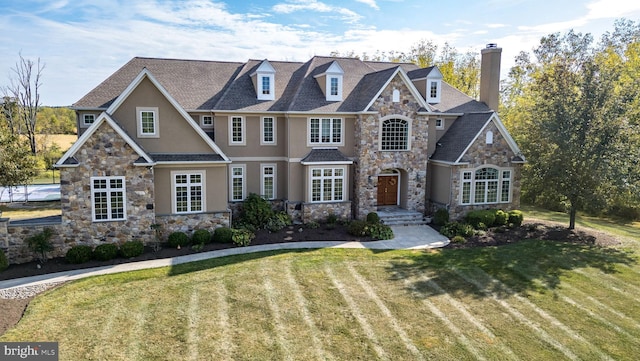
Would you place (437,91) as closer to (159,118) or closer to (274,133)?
(274,133)

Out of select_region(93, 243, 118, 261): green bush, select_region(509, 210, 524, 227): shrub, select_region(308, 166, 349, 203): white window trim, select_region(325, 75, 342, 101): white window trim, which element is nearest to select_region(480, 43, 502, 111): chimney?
select_region(509, 210, 524, 227): shrub

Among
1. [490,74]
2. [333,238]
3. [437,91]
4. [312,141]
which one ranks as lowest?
[333,238]

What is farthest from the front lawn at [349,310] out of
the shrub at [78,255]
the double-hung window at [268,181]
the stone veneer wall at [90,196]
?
the double-hung window at [268,181]

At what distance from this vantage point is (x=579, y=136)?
20359mm

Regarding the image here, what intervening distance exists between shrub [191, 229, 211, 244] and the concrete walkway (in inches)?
37.5

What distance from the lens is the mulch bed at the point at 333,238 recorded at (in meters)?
16.5

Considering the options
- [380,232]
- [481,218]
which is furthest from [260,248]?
[481,218]

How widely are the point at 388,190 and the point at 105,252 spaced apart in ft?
49.3

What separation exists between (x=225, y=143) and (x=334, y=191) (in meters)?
6.25

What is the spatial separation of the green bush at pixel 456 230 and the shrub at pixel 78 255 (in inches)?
630

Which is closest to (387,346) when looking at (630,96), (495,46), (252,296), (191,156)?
(252,296)

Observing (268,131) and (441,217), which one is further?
(268,131)

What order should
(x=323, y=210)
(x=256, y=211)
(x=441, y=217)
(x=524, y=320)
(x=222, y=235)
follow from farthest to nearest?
(x=441, y=217)
(x=323, y=210)
(x=256, y=211)
(x=222, y=235)
(x=524, y=320)

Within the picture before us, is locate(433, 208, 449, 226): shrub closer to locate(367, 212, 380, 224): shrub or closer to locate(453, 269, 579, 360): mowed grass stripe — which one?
locate(367, 212, 380, 224): shrub
